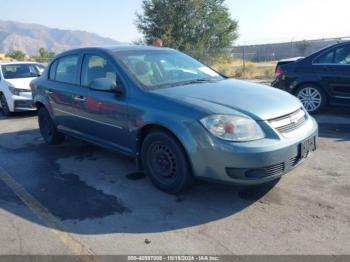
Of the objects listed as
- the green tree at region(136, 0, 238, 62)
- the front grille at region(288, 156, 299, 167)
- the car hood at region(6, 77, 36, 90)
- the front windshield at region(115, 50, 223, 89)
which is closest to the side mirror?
the front windshield at region(115, 50, 223, 89)

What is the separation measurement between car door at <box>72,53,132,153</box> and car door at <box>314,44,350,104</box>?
4.94 m

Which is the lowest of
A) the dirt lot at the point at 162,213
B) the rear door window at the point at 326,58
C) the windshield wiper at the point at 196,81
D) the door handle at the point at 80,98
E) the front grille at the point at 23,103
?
the dirt lot at the point at 162,213

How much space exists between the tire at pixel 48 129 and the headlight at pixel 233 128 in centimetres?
362

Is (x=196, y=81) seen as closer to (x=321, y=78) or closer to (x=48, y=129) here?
(x=48, y=129)

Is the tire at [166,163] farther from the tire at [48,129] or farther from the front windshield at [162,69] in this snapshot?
the tire at [48,129]

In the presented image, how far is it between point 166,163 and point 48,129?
10.8 feet

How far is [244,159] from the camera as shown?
3.63 meters

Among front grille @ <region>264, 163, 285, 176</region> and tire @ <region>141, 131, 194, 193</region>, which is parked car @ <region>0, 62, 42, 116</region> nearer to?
tire @ <region>141, 131, 194, 193</region>

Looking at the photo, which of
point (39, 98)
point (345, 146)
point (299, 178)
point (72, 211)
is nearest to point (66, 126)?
point (39, 98)

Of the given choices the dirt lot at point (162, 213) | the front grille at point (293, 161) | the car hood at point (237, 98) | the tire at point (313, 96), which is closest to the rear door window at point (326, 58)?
the tire at point (313, 96)

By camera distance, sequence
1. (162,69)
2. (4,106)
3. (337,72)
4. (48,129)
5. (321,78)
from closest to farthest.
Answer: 1. (162,69)
2. (48,129)
3. (337,72)
4. (321,78)
5. (4,106)

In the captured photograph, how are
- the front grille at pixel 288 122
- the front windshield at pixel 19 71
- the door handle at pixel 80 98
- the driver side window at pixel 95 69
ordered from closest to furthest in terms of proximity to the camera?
the front grille at pixel 288 122 < the driver side window at pixel 95 69 < the door handle at pixel 80 98 < the front windshield at pixel 19 71

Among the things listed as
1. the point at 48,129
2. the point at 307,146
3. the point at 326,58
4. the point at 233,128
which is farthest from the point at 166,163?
the point at 326,58

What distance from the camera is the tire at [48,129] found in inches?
259
